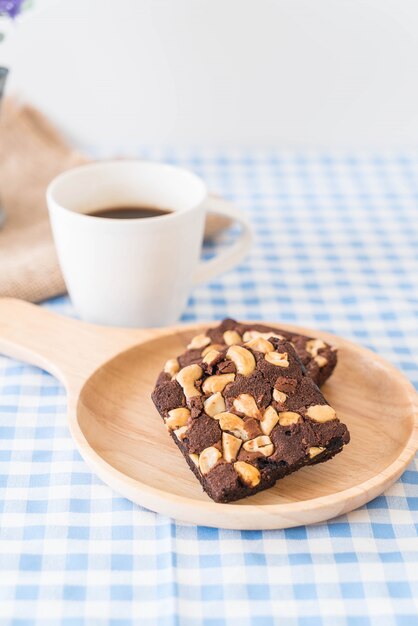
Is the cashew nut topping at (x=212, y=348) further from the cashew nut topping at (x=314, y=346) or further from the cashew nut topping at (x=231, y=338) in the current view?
the cashew nut topping at (x=314, y=346)

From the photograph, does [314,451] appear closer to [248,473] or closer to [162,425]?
[248,473]

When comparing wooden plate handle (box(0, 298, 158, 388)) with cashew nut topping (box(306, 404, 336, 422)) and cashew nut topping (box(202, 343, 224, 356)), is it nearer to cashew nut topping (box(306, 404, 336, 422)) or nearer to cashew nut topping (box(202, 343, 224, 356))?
cashew nut topping (box(202, 343, 224, 356))

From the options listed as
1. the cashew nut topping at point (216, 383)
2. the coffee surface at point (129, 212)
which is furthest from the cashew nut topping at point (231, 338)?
the coffee surface at point (129, 212)

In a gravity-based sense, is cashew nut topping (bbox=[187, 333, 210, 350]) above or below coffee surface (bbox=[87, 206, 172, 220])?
above

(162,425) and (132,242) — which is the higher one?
(132,242)

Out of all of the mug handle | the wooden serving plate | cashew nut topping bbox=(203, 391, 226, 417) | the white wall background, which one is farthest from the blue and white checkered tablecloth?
the white wall background

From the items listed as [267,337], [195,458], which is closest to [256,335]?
[267,337]
